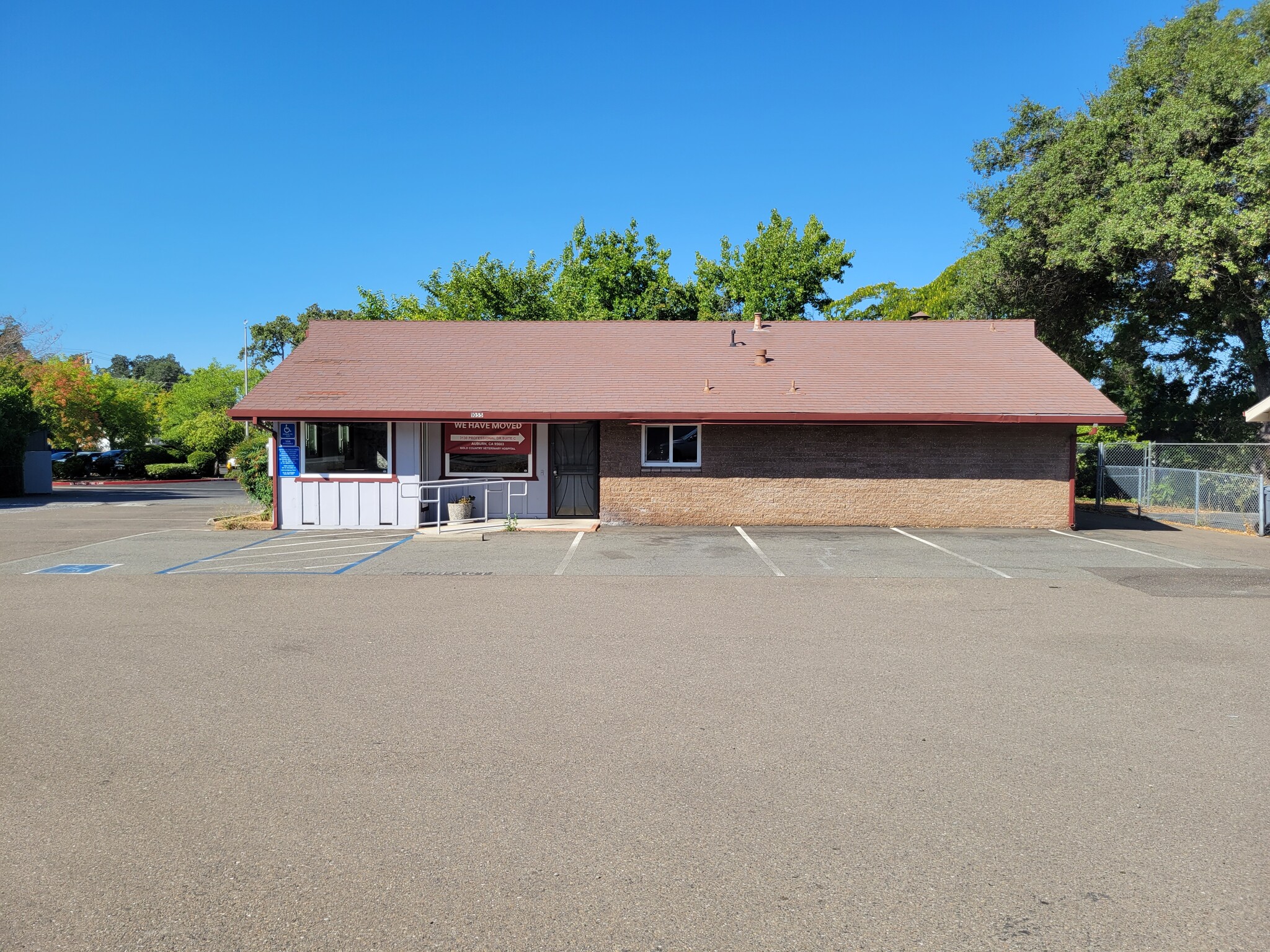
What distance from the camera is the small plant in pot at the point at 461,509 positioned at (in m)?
16.8

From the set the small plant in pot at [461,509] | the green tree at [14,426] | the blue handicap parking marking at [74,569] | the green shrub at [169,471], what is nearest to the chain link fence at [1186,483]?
the small plant in pot at [461,509]

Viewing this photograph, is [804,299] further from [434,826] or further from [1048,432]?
[434,826]

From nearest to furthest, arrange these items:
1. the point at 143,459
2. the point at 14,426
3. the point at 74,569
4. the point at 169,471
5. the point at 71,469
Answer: the point at 74,569 → the point at 14,426 → the point at 71,469 → the point at 169,471 → the point at 143,459

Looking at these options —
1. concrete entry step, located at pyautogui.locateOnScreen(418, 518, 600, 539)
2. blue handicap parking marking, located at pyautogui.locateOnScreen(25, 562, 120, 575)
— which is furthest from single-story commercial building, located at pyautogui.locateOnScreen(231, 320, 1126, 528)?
blue handicap parking marking, located at pyautogui.locateOnScreen(25, 562, 120, 575)

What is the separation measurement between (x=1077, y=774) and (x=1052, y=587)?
6407mm

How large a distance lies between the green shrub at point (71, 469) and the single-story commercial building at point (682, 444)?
88.1 feet

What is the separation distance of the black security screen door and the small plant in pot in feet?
6.40

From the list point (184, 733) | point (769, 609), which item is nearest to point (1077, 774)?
point (769, 609)

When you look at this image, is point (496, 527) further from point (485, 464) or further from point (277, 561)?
point (277, 561)

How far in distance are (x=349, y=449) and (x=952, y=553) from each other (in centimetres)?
1238

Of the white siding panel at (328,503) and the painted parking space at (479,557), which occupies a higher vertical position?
the white siding panel at (328,503)

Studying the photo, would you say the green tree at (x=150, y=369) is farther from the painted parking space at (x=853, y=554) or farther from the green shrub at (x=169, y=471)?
the painted parking space at (x=853, y=554)

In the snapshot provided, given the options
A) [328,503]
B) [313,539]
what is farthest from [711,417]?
[328,503]

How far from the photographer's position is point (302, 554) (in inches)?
519
